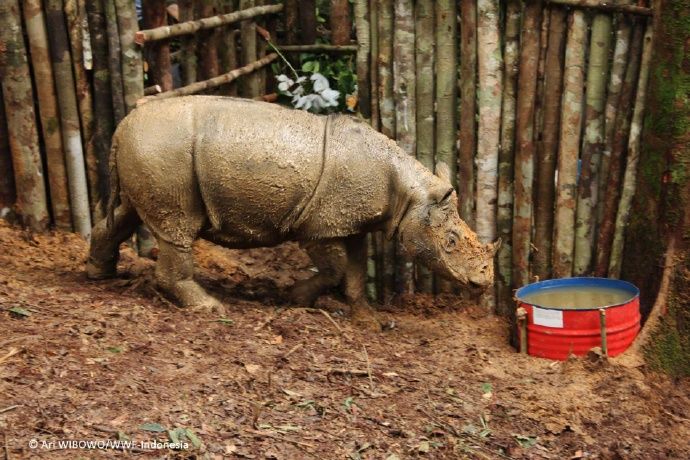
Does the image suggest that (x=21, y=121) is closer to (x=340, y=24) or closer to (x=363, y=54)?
(x=363, y=54)

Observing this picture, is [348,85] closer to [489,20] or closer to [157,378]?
[489,20]

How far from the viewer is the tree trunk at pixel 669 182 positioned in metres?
5.70

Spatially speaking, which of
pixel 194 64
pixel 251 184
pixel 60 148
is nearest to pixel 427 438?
pixel 251 184

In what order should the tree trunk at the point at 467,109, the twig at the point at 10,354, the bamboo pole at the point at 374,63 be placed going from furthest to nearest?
the bamboo pole at the point at 374,63 → the tree trunk at the point at 467,109 → the twig at the point at 10,354

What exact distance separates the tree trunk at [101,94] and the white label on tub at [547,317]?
321 cm

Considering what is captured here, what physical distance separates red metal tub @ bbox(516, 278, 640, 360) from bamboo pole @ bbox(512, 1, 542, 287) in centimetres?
58

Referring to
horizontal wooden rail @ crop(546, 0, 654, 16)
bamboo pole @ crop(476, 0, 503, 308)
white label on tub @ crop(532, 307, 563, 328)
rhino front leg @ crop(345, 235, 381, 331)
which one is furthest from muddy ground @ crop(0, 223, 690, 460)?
horizontal wooden rail @ crop(546, 0, 654, 16)

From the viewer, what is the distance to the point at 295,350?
556 cm

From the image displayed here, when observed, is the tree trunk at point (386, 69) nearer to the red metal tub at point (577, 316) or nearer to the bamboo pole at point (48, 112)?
the red metal tub at point (577, 316)

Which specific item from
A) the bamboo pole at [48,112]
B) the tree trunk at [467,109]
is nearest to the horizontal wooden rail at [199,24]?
the bamboo pole at [48,112]

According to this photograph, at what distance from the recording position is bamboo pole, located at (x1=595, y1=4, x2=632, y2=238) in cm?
616

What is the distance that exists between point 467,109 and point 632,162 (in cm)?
122

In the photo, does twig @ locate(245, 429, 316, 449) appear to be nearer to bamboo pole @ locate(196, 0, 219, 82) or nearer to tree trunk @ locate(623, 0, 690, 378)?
tree trunk @ locate(623, 0, 690, 378)

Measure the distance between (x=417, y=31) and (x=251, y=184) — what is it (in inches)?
71.0
